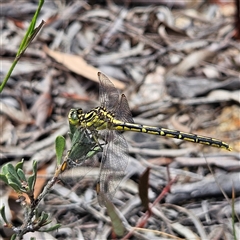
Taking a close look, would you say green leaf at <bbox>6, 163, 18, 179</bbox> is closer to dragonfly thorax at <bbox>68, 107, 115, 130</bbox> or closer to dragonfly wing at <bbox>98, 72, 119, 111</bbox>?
dragonfly thorax at <bbox>68, 107, 115, 130</bbox>

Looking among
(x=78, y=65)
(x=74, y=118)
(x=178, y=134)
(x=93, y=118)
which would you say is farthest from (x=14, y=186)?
(x=78, y=65)

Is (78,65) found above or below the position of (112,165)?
below

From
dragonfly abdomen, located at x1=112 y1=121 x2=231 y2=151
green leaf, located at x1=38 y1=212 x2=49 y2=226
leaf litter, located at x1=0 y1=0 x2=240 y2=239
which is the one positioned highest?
green leaf, located at x1=38 y1=212 x2=49 y2=226

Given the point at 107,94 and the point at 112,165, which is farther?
the point at 107,94

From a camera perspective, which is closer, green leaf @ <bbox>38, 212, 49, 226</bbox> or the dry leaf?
green leaf @ <bbox>38, 212, 49, 226</bbox>

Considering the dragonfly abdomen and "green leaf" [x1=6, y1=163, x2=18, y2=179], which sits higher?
"green leaf" [x1=6, y1=163, x2=18, y2=179]

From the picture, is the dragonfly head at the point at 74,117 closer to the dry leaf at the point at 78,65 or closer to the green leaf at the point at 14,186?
the green leaf at the point at 14,186

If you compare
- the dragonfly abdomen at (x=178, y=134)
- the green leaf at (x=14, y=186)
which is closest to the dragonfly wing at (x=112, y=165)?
the dragonfly abdomen at (x=178, y=134)

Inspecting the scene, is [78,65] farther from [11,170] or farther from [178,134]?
[11,170]

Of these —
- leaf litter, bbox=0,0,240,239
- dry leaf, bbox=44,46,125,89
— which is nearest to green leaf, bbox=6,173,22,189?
leaf litter, bbox=0,0,240,239
